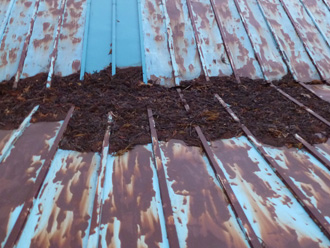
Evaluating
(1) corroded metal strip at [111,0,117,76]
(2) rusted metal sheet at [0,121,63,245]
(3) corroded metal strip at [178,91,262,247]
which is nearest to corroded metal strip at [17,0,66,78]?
(1) corroded metal strip at [111,0,117,76]

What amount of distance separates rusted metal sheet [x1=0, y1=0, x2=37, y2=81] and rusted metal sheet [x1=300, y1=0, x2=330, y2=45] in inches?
184

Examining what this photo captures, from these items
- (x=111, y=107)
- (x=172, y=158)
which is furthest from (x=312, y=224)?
(x=111, y=107)

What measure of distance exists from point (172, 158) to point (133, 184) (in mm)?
439

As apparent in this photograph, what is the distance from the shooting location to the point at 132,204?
1.93 m

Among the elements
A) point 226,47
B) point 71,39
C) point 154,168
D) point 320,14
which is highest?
point 320,14

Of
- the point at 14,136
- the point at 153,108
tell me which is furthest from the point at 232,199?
the point at 14,136

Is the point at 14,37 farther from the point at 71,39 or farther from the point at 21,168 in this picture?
the point at 21,168

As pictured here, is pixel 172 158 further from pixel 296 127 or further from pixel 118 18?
pixel 118 18

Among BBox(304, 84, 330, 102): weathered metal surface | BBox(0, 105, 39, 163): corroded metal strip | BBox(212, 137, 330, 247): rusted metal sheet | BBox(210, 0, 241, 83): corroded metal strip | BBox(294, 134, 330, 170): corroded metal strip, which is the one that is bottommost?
BBox(212, 137, 330, 247): rusted metal sheet

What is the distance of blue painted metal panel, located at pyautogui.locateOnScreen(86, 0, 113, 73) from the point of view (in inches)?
144

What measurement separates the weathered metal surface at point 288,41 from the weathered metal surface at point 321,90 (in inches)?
6.0

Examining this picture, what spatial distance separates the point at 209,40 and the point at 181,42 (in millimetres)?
439

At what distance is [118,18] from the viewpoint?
418cm

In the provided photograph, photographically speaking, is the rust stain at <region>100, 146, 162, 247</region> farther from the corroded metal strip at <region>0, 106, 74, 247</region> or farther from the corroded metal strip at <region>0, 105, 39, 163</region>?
the corroded metal strip at <region>0, 105, 39, 163</region>
